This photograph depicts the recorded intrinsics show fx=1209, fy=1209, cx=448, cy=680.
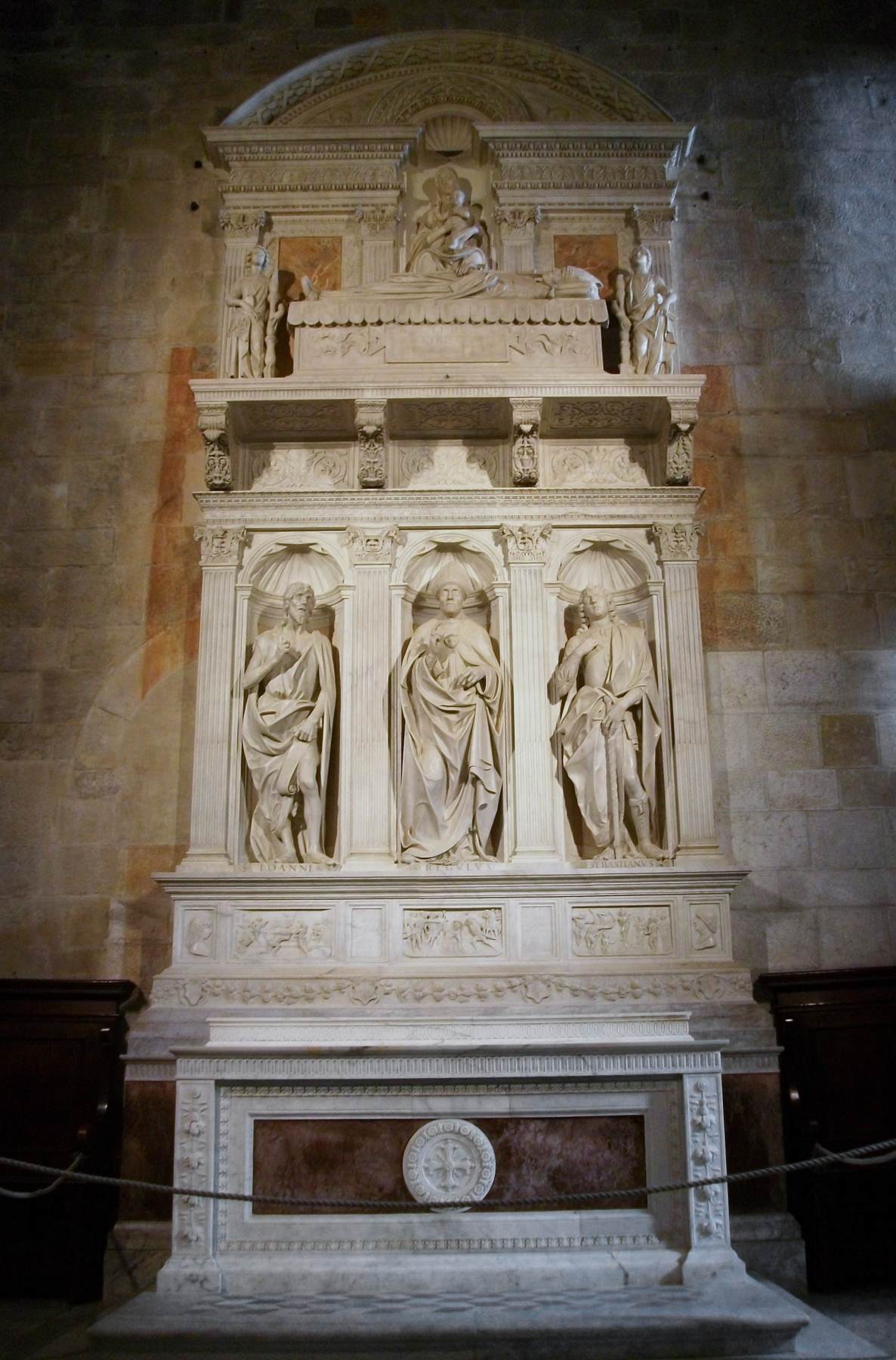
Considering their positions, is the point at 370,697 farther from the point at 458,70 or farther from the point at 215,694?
the point at 458,70

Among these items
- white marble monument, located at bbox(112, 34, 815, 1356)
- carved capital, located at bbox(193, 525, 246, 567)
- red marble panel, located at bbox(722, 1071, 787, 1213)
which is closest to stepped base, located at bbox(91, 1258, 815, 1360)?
white marble monument, located at bbox(112, 34, 815, 1356)

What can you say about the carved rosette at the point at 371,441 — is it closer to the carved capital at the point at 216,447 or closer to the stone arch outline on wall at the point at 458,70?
the carved capital at the point at 216,447

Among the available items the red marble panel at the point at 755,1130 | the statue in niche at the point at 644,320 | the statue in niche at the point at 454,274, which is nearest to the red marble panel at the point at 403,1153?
the red marble panel at the point at 755,1130

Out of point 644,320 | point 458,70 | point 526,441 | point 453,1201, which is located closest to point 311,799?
point 453,1201

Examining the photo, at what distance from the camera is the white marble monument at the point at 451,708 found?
18.8ft

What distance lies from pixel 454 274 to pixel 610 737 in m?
3.32

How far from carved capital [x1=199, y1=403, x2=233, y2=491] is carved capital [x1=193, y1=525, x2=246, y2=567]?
0.29 meters

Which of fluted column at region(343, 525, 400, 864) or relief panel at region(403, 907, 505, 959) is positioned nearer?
relief panel at region(403, 907, 505, 959)

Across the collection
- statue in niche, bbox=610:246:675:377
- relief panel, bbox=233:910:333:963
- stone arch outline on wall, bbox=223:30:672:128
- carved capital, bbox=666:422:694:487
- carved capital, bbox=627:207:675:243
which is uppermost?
stone arch outline on wall, bbox=223:30:672:128

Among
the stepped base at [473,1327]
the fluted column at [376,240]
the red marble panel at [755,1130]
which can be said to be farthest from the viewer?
the fluted column at [376,240]

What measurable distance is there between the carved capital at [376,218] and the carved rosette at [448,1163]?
5881 mm

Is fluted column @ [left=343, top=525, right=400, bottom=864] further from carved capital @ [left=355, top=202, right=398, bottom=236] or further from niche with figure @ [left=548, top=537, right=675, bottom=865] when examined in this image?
A: carved capital @ [left=355, top=202, right=398, bottom=236]

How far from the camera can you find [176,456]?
27.1 feet

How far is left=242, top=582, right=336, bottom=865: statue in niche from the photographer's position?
7195 mm
